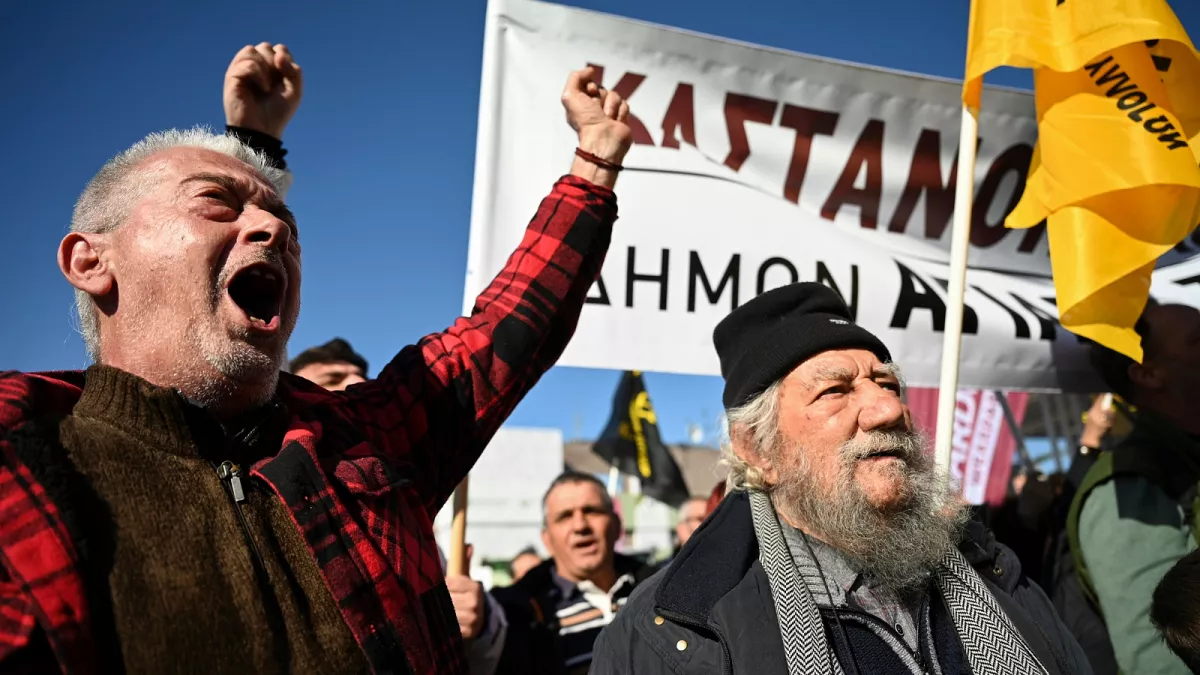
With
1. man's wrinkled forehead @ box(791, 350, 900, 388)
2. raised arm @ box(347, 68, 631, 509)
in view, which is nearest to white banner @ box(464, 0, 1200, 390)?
man's wrinkled forehead @ box(791, 350, 900, 388)

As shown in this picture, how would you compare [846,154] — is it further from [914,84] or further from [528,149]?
[528,149]

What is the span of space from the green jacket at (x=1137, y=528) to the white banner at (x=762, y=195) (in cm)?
92

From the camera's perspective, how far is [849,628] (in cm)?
200

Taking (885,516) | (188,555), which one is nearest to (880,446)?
(885,516)

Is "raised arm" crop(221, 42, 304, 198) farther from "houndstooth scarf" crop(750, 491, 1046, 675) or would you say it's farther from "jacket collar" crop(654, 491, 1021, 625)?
"houndstooth scarf" crop(750, 491, 1046, 675)

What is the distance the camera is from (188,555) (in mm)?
1202

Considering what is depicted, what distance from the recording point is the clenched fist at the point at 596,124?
2.04 meters

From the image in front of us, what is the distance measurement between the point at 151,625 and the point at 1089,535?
102 inches

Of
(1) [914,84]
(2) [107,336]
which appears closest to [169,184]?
(2) [107,336]

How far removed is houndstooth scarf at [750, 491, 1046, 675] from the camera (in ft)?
6.04

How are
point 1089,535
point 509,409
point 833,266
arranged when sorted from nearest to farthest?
1. point 509,409
2. point 1089,535
3. point 833,266

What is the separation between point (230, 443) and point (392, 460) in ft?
0.88

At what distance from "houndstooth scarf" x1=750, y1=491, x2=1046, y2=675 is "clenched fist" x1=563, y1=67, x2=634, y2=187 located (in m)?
0.94

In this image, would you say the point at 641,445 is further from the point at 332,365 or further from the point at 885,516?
the point at 885,516
